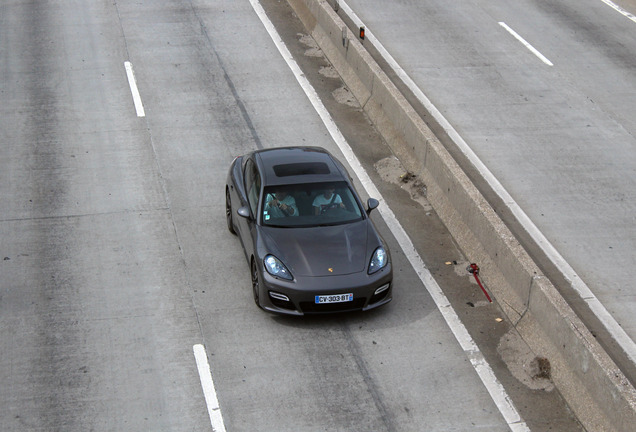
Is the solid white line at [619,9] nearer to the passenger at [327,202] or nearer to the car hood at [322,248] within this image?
the passenger at [327,202]

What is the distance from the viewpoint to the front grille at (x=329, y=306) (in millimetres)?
10125

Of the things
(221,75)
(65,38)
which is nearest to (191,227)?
(221,75)

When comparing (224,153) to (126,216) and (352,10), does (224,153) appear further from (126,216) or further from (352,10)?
(352,10)

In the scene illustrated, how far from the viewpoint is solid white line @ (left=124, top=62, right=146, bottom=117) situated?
16169 millimetres

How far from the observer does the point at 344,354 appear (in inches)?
390

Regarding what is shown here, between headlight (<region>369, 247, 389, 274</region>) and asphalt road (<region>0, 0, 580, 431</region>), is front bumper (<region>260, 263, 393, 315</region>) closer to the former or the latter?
headlight (<region>369, 247, 389, 274</region>)

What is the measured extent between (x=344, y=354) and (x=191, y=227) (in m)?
3.59

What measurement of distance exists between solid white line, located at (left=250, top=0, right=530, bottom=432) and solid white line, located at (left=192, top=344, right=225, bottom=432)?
2.80 metres

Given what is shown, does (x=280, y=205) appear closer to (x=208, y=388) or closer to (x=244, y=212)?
(x=244, y=212)

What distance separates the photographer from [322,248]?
10.5 metres

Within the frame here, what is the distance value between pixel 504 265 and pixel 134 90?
886 centimetres

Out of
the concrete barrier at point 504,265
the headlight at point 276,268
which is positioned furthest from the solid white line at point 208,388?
the concrete barrier at point 504,265

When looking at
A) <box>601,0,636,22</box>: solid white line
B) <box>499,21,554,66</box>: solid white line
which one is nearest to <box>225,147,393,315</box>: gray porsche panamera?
<box>499,21,554,66</box>: solid white line

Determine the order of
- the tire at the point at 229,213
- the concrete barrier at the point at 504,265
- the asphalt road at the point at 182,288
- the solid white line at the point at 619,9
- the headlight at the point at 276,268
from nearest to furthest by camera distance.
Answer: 1. the concrete barrier at the point at 504,265
2. the asphalt road at the point at 182,288
3. the headlight at the point at 276,268
4. the tire at the point at 229,213
5. the solid white line at the point at 619,9
